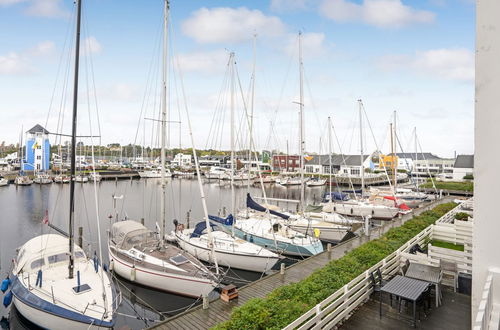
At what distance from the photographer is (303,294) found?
945cm

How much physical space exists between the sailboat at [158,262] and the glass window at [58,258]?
2.99 meters

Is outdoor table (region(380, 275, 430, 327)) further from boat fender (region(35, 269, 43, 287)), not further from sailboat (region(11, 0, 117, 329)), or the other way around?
boat fender (region(35, 269, 43, 287))

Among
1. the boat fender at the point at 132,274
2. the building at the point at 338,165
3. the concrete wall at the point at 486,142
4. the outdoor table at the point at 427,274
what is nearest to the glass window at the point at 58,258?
the boat fender at the point at 132,274

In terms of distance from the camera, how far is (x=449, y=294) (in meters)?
9.48

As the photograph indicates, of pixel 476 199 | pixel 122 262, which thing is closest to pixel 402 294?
pixel 476 199

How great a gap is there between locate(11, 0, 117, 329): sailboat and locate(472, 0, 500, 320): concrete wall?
11.3m

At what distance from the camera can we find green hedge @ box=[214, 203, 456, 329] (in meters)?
7.64

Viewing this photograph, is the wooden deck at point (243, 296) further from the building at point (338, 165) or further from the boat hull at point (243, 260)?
the building at point (338, 165)

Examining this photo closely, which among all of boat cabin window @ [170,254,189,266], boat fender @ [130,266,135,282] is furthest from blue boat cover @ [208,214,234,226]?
boat fender @ [130,266,135,282]

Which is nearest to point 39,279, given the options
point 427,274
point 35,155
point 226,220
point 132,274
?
point 132,274

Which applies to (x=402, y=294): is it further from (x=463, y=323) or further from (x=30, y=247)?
(x=30, y=247)

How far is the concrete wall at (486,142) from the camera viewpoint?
451 cm

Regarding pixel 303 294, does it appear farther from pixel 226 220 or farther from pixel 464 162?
pixel 464 162

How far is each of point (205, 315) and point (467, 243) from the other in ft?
36.6
